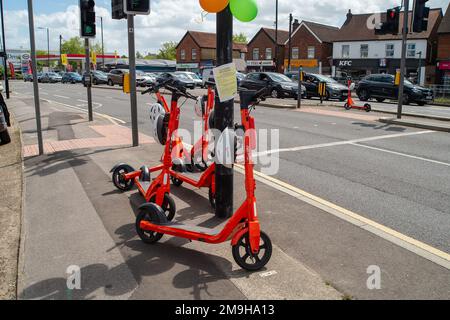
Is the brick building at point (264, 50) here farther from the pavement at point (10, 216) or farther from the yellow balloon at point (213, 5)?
the yellow balloon at point (213, 5)

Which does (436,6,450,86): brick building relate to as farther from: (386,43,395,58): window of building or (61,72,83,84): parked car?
(61,72,83,84): parked car

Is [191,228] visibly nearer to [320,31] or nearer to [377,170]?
[377,170]

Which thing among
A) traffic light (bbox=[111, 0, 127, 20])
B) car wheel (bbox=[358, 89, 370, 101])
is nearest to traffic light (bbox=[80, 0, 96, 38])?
traffic light (bbox=[111, 0, 127, 20])

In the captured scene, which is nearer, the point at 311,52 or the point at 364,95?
the point at 364,95

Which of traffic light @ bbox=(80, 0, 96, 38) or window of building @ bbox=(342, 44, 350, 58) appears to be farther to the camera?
window of building @ bbox=(342, 44, 350, 58)

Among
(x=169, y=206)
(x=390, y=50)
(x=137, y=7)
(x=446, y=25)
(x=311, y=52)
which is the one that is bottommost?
(x=169, y=206)

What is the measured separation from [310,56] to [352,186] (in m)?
52.0

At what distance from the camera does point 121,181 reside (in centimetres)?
615

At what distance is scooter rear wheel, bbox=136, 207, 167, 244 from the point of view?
4.32 meters

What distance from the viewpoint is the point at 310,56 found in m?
55.9

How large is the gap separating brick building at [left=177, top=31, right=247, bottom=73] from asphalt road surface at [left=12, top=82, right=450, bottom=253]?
60218mm

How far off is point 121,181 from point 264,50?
5943cm

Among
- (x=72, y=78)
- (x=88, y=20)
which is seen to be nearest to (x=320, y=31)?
(x=72, y=78)
